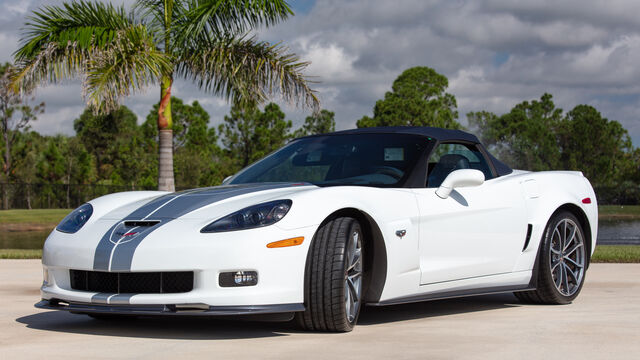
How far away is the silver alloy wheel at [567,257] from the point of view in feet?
22.3

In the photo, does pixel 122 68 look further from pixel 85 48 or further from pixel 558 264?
pixel 558 264

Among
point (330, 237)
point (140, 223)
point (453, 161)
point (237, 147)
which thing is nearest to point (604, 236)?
point (453, 161)

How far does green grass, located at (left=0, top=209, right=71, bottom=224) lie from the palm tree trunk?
17190mm

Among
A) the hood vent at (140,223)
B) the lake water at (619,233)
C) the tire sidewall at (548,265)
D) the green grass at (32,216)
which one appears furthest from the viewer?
the green grass at (32,216)

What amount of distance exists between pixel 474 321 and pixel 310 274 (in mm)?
1494

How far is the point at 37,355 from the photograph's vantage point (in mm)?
4379

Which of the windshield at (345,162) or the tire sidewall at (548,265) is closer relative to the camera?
the windshield at (345,162)

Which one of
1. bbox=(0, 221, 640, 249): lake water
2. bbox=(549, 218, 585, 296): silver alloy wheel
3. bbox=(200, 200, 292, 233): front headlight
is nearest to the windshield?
bbox=(200, 200, 292, 233): front headlight

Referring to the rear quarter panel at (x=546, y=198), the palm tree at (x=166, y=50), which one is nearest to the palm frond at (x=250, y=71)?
the palm tree at (x=166, y=50)

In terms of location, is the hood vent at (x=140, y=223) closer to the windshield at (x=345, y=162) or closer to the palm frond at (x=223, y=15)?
the windshield at (x=345, y=162)

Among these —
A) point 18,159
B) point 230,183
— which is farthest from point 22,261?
point 18,159

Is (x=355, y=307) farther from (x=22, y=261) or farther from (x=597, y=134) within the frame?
(x=597, y=134)

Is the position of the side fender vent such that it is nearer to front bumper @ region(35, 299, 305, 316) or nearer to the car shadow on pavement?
the car shadow on pavement

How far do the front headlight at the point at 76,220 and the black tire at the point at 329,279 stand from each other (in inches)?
61.9
